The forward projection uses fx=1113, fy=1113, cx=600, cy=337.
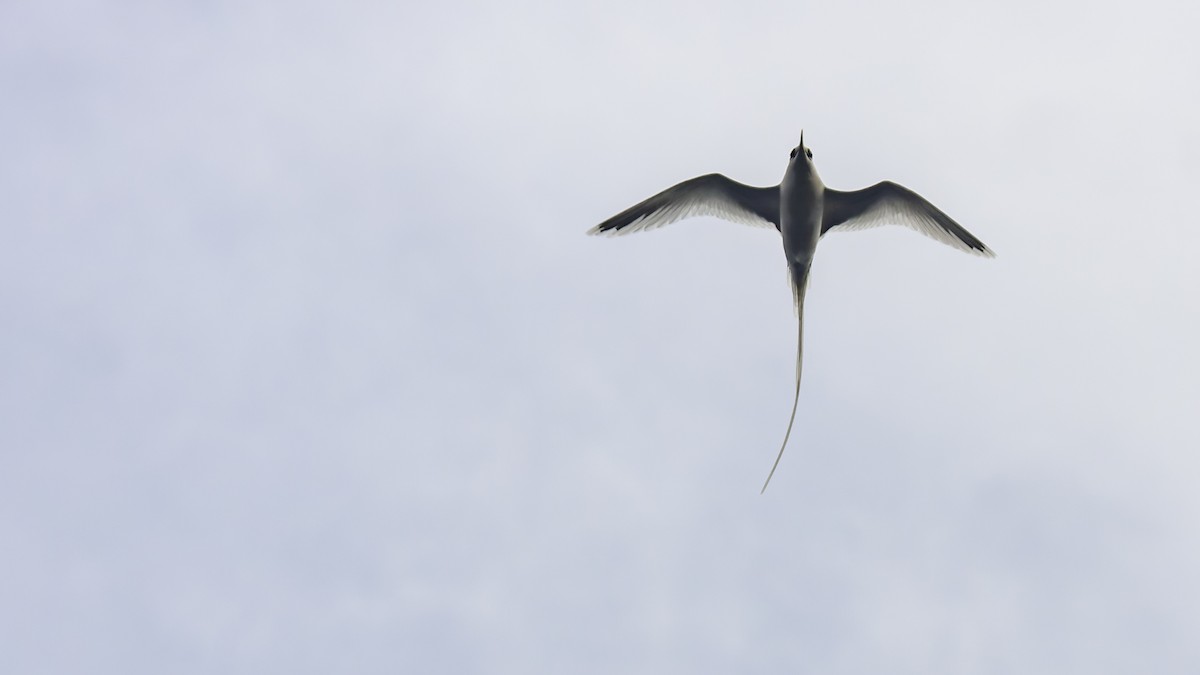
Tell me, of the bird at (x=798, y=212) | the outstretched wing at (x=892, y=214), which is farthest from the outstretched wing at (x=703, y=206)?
the outstretched wing at (x=892, y=214)

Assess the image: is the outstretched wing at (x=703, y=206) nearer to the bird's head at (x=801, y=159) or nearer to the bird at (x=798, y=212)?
the bird at (x=798, y=212)

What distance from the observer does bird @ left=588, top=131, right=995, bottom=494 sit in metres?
23.6

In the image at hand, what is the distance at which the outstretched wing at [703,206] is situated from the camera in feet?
79.6

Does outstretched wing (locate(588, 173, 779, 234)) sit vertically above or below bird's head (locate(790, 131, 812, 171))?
above

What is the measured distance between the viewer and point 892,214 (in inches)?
978

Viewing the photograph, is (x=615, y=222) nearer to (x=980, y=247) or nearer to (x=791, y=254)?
(x=791, y=254)

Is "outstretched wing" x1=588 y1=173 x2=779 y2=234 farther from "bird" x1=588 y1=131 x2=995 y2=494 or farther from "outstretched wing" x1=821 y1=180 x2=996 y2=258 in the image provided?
"outstretched wing" x1=821 y1=180 x2=996 y2=258

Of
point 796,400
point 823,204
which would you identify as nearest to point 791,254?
point 823,204

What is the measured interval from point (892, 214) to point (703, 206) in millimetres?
4216

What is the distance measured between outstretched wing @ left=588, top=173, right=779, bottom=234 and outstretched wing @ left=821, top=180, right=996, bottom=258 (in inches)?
52.1

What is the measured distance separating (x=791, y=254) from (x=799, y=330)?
172cm

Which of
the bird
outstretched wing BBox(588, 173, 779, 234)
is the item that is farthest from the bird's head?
outstretched wing BBox(588, 173, 779, 234)

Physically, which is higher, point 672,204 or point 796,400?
point 672,204

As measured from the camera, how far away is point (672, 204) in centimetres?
2461
